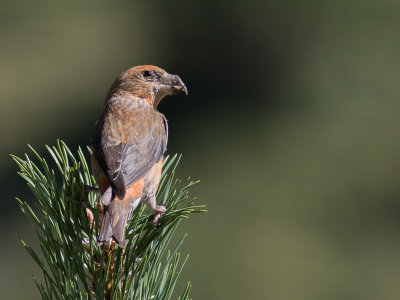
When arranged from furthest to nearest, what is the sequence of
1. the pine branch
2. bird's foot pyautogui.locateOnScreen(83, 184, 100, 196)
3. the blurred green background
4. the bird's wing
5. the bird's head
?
the blurred green background
the bird's head
the bird's wing
bird's foot pyautogui.locateOnScreen(83, 184, 100, 196)
the pine branch

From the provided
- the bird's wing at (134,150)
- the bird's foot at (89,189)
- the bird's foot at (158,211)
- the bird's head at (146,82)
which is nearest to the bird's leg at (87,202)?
the bird's foot at (89,189)

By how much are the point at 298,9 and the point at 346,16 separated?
1332mm

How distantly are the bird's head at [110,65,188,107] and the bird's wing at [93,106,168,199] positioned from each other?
0.27 metres

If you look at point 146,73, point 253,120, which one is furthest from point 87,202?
point 253,120

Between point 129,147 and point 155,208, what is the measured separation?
68cm

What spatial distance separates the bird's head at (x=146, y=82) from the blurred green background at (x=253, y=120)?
10.4 metres

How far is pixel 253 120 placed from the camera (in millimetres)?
21156

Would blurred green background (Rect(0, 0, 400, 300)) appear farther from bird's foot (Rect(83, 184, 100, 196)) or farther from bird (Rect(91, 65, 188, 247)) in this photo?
bird's foot (Rect(83, 184, 100, 196))

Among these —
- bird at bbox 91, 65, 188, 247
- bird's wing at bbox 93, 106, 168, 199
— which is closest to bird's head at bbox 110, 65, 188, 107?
bird at bbox 91, 65, 188, 247

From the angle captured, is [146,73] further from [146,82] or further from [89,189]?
[89,189]

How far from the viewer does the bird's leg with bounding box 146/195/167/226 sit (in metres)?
3.26

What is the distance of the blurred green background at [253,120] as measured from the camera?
1736cm

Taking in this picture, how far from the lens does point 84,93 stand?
70.4ft

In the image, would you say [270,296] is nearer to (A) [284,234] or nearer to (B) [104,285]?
(A) [284,234]
